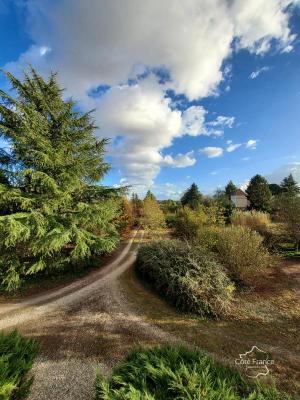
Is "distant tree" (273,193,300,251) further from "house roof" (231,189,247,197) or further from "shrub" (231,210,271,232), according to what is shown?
"house roof" (231,189,247,197)

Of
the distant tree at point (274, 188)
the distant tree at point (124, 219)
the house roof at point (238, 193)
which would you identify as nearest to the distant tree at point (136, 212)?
the distant tree at point (124, 219)

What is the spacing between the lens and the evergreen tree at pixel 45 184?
9.52 meters

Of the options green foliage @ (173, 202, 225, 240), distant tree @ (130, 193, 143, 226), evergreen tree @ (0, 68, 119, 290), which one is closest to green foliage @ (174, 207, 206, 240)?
green foliage @ (173, 202, 225, 240)

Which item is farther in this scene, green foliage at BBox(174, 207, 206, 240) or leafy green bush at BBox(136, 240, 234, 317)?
green foliage at BBox(174, 207, 206, 240)

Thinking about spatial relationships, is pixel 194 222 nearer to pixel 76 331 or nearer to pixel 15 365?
pixel 76 331

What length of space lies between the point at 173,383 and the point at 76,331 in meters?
5.11

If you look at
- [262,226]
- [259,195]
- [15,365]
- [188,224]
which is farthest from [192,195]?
[15,365]

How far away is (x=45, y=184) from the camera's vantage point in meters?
10.0

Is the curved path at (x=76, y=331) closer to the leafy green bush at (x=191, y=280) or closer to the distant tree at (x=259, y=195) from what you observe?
the leafy green bush at (x=191, y=280)

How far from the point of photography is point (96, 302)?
8.82 meters

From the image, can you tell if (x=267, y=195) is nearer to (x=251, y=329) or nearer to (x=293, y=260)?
(x=293, y=260)

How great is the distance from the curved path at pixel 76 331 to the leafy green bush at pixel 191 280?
1907 mm

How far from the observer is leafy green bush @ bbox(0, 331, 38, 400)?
3.11 meters

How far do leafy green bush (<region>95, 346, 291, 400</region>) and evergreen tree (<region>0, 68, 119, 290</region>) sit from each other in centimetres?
729
